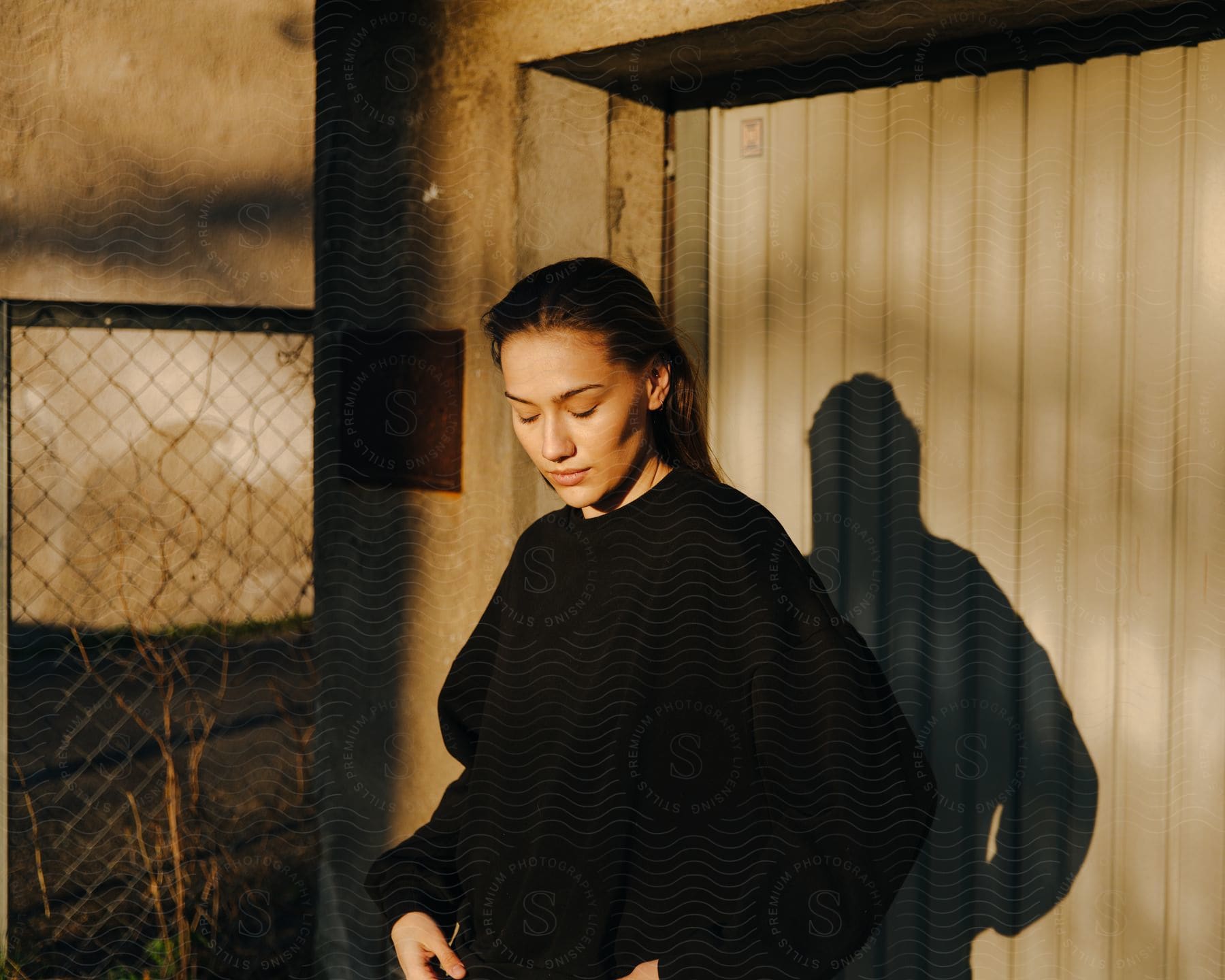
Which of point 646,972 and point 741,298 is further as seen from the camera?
point 741,298

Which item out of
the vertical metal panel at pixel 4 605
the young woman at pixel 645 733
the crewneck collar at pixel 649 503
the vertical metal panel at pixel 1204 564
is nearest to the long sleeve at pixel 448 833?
the young woman at pixel 645 733

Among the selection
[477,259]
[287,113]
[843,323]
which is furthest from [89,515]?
[843,323]

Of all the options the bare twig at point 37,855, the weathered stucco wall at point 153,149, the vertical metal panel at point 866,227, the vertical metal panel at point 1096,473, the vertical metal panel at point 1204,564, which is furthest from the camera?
the weathered stucco wall at point 153,149

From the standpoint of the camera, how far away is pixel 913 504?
2736 mm

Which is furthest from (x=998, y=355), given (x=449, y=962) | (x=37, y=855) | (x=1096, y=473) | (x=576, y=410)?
(x=37, y=855)

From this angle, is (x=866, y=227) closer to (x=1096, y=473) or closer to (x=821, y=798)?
(x=1096, y=473)

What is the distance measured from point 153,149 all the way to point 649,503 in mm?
4395

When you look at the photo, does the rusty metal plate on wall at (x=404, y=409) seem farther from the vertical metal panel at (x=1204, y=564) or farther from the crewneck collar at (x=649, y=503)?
the vertical metal panel at (x=1204, y=564)

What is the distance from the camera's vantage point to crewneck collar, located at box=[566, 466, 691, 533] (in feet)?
6.03

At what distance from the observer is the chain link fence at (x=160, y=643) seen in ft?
13.9

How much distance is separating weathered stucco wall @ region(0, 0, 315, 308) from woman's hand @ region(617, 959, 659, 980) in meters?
3.98

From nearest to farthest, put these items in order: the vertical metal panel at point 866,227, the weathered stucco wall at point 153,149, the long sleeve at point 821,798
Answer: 1. the long sleeve at point 821,798
2. the vertical metal panel at point 866,227
3. the weathered stucco wall at point 153,149

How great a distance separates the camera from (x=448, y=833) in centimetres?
202

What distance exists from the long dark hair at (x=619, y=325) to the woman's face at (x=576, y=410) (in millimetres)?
21
